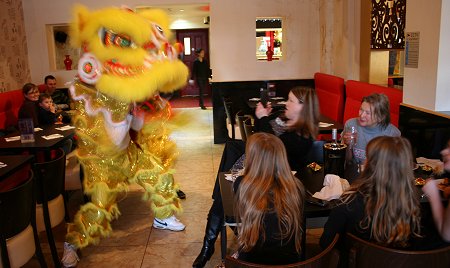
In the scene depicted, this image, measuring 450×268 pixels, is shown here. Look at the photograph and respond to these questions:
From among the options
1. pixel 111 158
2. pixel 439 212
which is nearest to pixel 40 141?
pixel 111 158

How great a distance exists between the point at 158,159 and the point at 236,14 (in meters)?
4.43

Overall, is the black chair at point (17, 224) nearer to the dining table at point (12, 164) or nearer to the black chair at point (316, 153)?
the dining table at point (12, 164)

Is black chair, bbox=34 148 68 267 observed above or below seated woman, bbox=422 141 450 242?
below

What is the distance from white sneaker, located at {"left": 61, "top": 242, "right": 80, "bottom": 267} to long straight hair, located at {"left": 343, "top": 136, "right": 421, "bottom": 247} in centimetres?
235

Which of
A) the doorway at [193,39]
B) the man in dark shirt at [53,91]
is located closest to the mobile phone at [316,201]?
the man in dark shirt at [53,91]

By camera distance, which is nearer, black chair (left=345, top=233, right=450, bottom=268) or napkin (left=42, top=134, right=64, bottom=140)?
black chair (left=345, top=233, right=450, bottom=268)

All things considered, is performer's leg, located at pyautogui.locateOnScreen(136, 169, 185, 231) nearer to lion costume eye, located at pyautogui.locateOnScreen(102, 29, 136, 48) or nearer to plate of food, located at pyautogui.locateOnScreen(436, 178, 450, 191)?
lion costume eye, located at pyautogui.locateOnScreen(102, 29, 136, 48)

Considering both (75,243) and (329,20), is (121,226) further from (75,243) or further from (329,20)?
(329,20)

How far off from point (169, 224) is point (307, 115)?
66.0 inches

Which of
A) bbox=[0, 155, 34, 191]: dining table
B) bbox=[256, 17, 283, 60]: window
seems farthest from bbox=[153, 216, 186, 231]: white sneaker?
bbox=[256, 17, 283, 60]: window

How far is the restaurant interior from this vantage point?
369 centimetres

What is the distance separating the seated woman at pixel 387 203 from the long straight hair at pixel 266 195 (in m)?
0.22

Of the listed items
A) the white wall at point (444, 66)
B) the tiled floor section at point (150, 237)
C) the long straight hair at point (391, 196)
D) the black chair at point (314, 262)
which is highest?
the white wall at point (444, 66)

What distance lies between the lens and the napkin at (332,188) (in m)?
2.33
